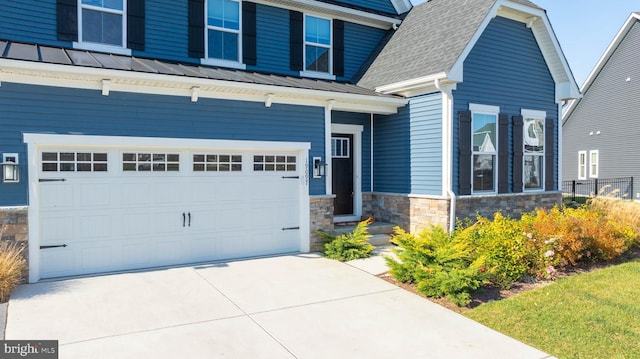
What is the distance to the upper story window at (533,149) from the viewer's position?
1098 cm

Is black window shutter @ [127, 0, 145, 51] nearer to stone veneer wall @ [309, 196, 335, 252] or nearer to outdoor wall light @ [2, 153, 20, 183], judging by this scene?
outdoor wall light @ [2, 153, 20, 183]

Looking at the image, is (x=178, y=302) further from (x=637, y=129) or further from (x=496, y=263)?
(x=637, y=129)

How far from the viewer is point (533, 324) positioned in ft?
17.8

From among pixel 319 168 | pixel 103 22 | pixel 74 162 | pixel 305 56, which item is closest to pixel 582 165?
pixel 305 56

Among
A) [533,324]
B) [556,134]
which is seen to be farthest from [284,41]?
[533,324]

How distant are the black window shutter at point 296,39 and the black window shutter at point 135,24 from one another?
356 cm

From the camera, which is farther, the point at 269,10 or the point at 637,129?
the point at 637,129

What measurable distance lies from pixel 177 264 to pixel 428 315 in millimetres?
4812

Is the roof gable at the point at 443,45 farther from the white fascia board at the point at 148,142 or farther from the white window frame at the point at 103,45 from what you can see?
the white window frame at the point at 103,45

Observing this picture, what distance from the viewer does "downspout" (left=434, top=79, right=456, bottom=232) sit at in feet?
30.5

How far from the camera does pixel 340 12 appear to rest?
451 inches

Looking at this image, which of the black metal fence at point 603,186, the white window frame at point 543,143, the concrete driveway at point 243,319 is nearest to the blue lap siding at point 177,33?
the white window frame at point 543,143

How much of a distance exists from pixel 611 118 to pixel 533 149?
12.0m

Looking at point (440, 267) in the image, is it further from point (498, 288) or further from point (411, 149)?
point (411, 149)
